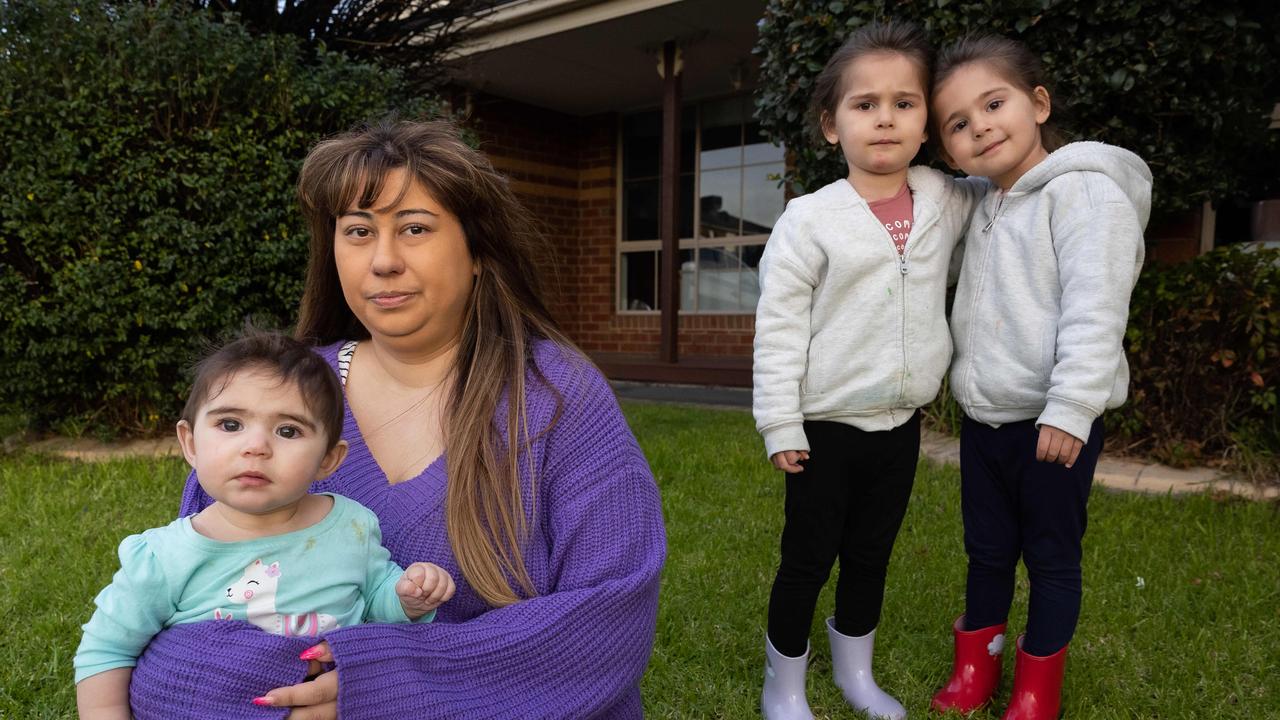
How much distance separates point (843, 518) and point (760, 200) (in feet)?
23.2

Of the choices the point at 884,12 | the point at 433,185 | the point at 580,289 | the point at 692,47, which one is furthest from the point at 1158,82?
the point at 580,289

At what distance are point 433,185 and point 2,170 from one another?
3971 mm

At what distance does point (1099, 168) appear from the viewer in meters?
1.95

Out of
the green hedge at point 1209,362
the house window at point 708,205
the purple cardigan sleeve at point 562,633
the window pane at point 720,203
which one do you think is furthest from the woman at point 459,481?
the window pane at point 720,203

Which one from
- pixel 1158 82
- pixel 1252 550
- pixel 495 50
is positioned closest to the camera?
pixel 1252 550

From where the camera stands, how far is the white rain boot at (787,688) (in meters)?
2.20

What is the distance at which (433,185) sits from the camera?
145 cm

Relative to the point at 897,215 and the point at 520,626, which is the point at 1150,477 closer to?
the point at 897,215

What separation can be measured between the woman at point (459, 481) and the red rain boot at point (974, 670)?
1152mm

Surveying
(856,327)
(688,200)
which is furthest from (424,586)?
(688,200)

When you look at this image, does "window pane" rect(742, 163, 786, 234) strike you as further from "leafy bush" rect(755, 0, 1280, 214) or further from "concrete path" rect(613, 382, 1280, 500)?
"leafy bush" rect(755, 0, 1280, 214)

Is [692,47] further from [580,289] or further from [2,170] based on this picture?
[2,170]

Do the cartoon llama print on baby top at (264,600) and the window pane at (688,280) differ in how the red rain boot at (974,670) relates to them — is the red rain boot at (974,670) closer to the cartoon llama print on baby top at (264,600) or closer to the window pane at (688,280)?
the cartoon llama print on baby top at (264,600)

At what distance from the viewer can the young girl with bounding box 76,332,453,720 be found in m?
1.22
